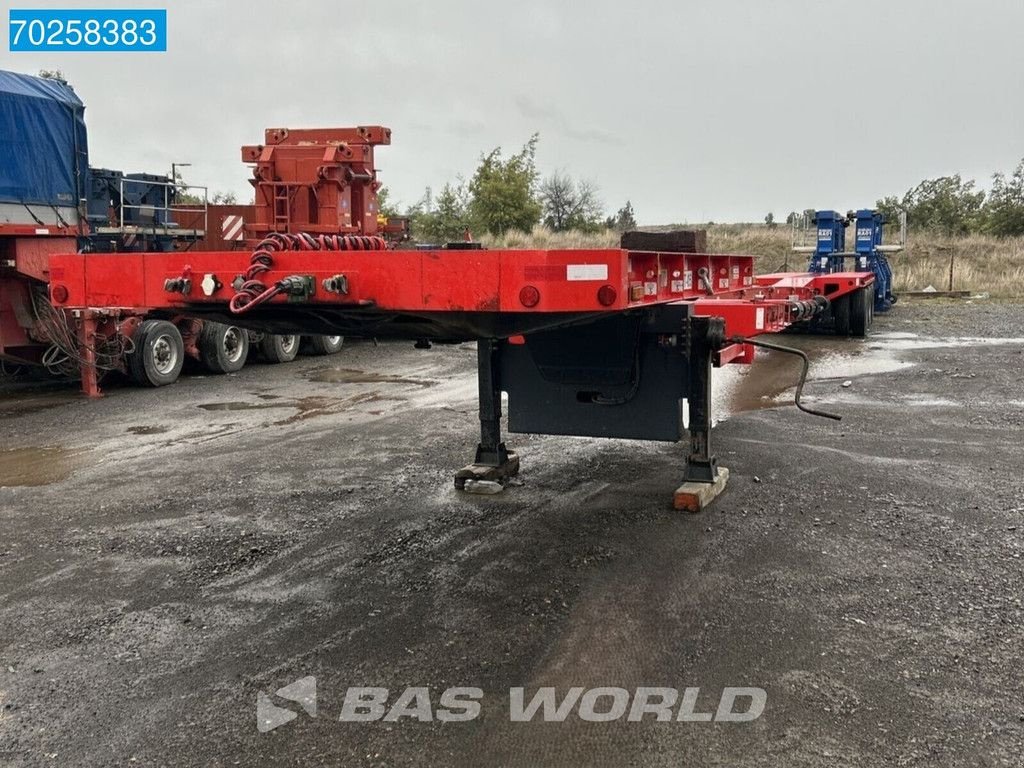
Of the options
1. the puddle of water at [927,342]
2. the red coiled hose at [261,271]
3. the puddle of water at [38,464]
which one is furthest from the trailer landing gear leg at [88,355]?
the puddle of water at [927,342]

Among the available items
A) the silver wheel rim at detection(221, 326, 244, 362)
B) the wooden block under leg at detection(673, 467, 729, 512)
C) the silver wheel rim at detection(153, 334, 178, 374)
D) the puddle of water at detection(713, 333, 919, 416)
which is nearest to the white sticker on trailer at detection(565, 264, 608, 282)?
the wooden block under leg at detection(673, 467, 729, 512)

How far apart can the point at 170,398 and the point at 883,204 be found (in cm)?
3959

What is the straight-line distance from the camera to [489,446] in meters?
6.23

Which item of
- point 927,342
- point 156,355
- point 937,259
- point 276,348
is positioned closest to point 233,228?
point 156,355

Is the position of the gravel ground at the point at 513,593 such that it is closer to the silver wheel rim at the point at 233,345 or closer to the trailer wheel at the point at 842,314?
the silver wheel rim at the point at 233,345

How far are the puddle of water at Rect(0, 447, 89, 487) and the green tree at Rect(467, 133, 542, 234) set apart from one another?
20.5 metres

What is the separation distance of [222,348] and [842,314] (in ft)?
34.1

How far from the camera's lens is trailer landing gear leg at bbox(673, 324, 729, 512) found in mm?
5430

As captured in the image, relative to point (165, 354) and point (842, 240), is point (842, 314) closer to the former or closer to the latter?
point (842, 240)

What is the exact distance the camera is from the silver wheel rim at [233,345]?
43.0ft

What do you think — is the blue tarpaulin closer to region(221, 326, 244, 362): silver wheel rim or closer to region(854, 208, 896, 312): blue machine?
region(221, 326, 244, 362): silver wheel rim

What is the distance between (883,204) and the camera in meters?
42.8

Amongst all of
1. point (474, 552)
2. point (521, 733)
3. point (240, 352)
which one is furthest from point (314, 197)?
point (521, 733)

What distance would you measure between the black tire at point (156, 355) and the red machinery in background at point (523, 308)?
5.87m
